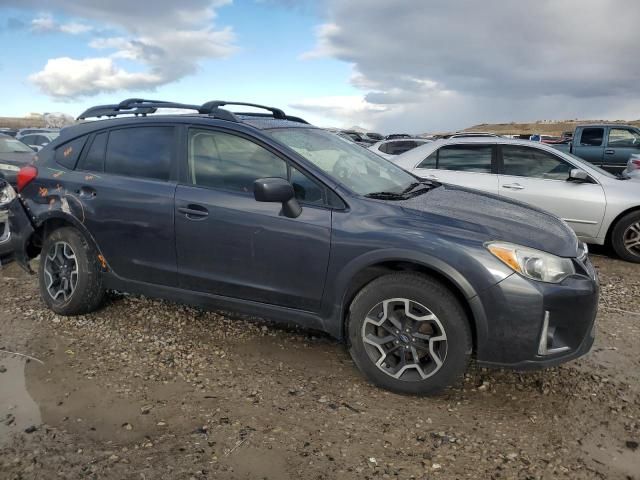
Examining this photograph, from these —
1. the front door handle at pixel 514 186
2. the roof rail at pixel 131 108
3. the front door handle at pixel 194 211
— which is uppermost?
the roof rail at pixel 131 108

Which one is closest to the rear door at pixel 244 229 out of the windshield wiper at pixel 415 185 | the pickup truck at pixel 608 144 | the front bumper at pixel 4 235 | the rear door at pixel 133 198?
the rear door at pixel 133 198

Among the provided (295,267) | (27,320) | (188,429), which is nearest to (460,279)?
(295,267)

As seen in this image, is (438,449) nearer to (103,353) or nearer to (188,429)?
(188,429)

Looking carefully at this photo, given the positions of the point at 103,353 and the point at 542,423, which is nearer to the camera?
the point at 542,423

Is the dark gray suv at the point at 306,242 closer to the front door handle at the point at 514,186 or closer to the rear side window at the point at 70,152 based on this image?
the rear side window at the point at 70,152

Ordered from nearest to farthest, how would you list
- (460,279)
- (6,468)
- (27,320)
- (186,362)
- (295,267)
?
(6,468), (460,279), (295,267), (186,362), (27,320)

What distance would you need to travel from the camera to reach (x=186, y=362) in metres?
3.60

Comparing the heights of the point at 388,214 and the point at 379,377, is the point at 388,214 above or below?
above

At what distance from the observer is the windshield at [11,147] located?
10.7 metres

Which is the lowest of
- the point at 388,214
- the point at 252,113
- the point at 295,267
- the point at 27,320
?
the point at 27,320

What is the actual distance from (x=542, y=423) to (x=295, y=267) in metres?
1.69

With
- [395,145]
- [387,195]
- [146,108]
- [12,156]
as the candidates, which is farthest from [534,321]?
[12,156]

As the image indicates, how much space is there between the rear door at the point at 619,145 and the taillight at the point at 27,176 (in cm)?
1463

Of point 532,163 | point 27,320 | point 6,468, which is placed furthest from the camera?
point 532,163
